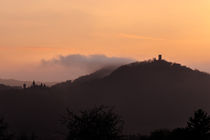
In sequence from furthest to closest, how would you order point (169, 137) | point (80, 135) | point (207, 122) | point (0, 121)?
point (169, 137), point (0, 121), point (207, 122), point (80, 135)

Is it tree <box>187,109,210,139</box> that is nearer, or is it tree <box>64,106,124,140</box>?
tree <box>64,106,124,140</box>

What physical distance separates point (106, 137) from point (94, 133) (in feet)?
4.95

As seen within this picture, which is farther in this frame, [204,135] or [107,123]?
[204,135]

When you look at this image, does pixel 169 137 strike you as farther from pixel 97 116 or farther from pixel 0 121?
pixel 97 116

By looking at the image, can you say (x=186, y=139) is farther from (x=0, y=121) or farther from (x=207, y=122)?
(x=0, y=121)

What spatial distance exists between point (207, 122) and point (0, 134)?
1330 inches

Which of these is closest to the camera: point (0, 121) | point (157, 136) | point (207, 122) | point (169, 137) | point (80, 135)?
point (80, 135)

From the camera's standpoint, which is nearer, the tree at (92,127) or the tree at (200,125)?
the tree at (92,127)

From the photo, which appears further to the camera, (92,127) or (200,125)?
(200,125)

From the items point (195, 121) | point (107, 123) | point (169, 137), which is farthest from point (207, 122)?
point (169, 137)

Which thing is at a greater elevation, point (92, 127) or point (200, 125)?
point (200, 125)

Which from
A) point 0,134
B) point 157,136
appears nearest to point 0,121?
point 0,134

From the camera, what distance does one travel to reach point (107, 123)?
54781 mm

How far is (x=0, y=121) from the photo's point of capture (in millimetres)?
76750
